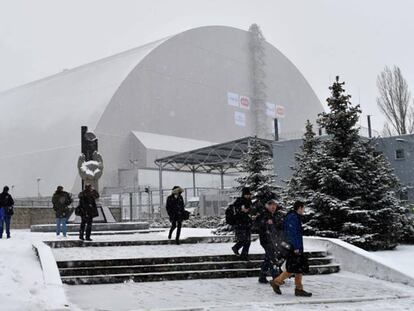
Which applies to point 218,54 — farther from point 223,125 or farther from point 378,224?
point 378,224

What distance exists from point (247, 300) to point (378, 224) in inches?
328

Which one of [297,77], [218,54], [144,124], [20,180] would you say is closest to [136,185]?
[144,124]

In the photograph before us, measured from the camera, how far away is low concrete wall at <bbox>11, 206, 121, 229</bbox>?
1241 inches

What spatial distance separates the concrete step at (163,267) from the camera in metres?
10.4

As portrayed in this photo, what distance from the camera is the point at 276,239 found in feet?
30.9

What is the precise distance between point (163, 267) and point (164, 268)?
5 cm

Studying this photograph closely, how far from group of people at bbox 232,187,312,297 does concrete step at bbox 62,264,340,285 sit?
640mm

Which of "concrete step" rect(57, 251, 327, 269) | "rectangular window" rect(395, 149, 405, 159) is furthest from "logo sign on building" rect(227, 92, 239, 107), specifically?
"concrete step" rect(57, 251, 327, 269)

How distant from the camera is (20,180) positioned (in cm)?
4672

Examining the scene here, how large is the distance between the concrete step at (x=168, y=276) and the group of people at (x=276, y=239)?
640mm

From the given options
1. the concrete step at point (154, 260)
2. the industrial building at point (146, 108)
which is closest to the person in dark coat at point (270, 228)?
the concrete step at point (154, 260)

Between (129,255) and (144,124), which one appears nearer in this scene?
(129,255)

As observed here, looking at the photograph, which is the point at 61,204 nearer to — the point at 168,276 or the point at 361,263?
the point at 168,276

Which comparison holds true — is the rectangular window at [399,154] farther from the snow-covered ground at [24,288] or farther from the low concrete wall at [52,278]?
the snow-covered ground at [24,288]
